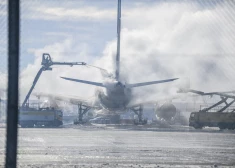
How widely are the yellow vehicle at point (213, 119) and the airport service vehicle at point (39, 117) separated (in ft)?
65.5

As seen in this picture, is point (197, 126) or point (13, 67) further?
point (197, 126)

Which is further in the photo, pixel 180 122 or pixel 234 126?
pixel 180 122

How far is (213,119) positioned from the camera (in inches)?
2746

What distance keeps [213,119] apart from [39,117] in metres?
24.8

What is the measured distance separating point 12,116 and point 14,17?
1455 mm

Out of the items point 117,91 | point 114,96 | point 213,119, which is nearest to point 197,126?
point 213,119

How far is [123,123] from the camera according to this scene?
83.4 m

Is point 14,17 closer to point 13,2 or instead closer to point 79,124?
point 13,2

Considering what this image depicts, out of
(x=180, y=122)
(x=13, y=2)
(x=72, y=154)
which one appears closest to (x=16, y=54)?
(x=13, y=2)

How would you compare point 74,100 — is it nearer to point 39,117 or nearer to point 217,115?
point 39,117

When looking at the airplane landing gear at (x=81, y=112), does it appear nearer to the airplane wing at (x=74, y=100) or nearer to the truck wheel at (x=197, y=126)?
the airplane wing at (x=74, y=100)

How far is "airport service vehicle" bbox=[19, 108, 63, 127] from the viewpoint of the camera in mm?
75375

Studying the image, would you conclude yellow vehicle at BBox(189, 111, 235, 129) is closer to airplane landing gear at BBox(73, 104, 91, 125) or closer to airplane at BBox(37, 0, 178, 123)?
airplane at BBox(37, 0, 178, 123)

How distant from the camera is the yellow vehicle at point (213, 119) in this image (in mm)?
68000
